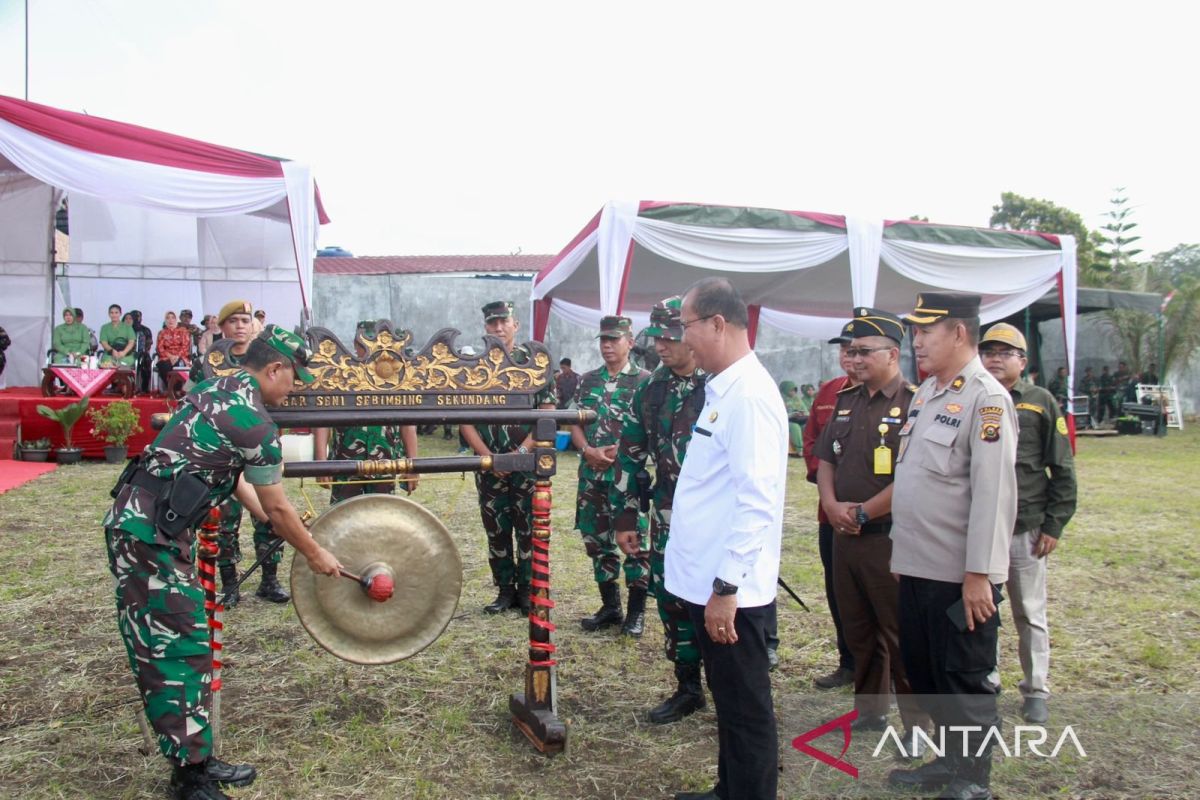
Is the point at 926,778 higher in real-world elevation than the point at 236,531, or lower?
lower

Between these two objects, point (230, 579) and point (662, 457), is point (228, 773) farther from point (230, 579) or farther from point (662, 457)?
point (230, 579)

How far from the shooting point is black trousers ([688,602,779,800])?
2.50 m

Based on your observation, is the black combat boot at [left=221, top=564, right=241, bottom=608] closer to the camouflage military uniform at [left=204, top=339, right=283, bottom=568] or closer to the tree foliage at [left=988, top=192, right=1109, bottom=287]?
the camouflage military uniform at [left=204, top=339, right=283, bottom=568]

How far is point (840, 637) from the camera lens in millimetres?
4086

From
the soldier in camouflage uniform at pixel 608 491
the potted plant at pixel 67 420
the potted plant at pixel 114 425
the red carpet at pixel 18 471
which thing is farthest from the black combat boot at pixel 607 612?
the potted plant at pixel 67 420

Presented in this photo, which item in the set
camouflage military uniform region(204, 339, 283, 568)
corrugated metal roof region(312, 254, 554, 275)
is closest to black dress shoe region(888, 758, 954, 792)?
camouflage military uniform region(204, 339, 283, 568)

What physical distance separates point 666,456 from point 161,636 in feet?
6.99

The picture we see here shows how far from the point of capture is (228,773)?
9.81 ft

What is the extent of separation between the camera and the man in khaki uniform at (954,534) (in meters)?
2.70

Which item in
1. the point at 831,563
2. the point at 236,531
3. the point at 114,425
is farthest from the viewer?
the point at 114,425

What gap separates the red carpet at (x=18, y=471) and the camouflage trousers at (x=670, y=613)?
7.61 metres

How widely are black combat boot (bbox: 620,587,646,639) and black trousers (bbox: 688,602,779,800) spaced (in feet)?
7.02

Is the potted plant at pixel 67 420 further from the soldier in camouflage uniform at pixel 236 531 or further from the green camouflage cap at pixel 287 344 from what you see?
the green camouflage cap at pixel 287 344

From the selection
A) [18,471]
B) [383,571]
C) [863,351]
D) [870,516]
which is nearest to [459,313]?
[18,471]
